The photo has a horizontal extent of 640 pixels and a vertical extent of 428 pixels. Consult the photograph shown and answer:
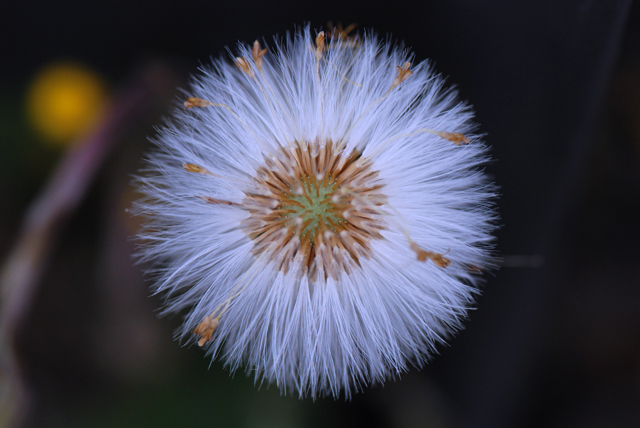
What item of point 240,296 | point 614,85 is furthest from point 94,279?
point 614,85

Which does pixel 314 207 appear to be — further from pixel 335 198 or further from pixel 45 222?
pixel 45 222

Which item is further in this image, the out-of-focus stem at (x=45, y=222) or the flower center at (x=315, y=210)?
the out-of-focus stem at (x=45, y=222)

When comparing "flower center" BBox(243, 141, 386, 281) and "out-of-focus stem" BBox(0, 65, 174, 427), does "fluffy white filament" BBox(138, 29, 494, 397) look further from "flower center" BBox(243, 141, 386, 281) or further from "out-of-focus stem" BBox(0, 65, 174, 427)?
"out-of-focus stem" BBox(0, 65, 174, 427)

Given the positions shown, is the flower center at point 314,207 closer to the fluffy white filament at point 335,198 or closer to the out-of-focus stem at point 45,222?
the fluffy white filament at point 335,198

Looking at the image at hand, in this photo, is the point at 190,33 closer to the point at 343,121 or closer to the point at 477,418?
the point at 343,121

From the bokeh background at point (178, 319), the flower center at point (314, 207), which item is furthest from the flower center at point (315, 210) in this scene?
the bokeh background at point (178, 319)
